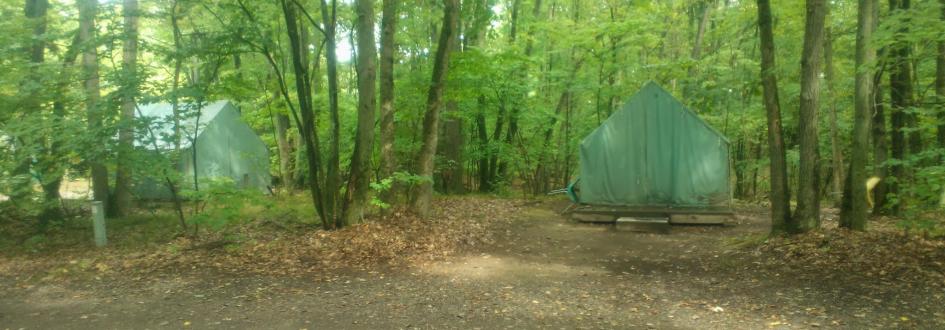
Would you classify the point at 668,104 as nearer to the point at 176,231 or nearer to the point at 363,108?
the point at 363,108

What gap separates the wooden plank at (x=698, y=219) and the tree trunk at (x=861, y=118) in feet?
9.55


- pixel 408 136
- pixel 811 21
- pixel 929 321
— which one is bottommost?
pixel 929 321

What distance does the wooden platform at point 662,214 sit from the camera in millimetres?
10398

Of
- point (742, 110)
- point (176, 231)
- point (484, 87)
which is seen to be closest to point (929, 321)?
point (176, 231)

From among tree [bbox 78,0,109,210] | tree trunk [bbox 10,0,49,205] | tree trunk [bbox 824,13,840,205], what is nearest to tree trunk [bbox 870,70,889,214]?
tree trunk [bbox 824,13,840,205]

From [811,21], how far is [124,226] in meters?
11.3

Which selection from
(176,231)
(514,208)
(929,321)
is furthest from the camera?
(514,208)

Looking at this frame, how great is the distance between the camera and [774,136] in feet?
25.4

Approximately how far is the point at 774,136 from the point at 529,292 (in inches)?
172

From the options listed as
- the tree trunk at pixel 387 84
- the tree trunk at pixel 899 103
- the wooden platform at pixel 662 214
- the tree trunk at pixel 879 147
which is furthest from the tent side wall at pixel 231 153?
the tree trunk at pixel 899 103

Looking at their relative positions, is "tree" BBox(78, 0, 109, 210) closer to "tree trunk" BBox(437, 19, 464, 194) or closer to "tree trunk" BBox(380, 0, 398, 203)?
"tree trunk" BBox(380, 0, 398, 203)

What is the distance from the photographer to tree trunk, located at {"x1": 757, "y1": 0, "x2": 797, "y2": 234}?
301 inches

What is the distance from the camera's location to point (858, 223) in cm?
736

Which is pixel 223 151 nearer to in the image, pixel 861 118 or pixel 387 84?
pixel 387 84
